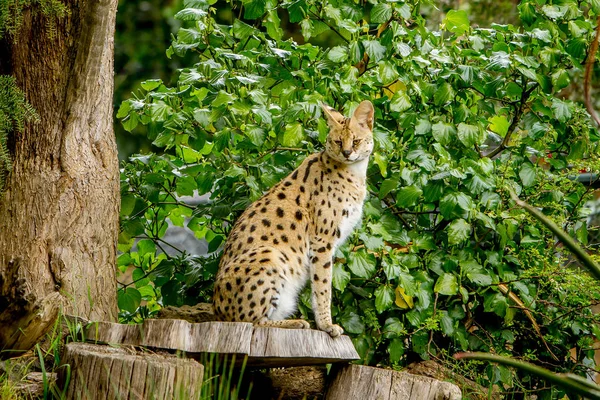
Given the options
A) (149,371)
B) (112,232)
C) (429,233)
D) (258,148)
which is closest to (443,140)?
(429,233)

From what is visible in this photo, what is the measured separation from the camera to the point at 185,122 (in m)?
5.71

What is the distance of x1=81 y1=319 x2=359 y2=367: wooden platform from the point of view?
13.0ft

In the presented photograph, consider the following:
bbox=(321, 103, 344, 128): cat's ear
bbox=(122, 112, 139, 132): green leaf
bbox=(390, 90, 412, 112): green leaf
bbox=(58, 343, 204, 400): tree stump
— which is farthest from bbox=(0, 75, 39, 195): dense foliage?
bbox=(390, 90, 412, 112): green leaf

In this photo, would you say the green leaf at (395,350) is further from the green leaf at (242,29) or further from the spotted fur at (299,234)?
the green leaf at (242,29)

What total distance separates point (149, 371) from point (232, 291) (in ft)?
4.27

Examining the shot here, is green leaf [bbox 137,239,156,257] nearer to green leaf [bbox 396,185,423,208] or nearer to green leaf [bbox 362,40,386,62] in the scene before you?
green leaf [bbox 396,185,423,208]

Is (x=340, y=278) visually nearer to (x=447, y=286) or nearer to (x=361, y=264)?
(x=361, y=264)

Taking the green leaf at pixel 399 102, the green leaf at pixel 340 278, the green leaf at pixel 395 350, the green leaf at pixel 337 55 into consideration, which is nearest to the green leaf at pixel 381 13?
the green leaf at pixel 337 55

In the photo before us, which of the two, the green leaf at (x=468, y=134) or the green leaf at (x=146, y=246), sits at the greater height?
the green leaf at (x=468, y=134)

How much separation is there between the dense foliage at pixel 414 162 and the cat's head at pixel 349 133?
14cm

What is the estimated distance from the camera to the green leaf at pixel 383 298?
5.48 meters

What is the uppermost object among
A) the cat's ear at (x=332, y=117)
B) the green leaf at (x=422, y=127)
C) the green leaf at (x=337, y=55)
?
the green leaf at (x=337, y=55)

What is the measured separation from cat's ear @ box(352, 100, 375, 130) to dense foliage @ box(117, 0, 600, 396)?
0.67ft

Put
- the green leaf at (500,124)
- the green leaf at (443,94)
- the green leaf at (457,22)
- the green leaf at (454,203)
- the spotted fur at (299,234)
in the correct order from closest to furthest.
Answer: the spotted fur at (299,234), the green leaf at (454,203), the green leaf at (443,94), the green leaf at (457,22), the green leaf at (500,124)
